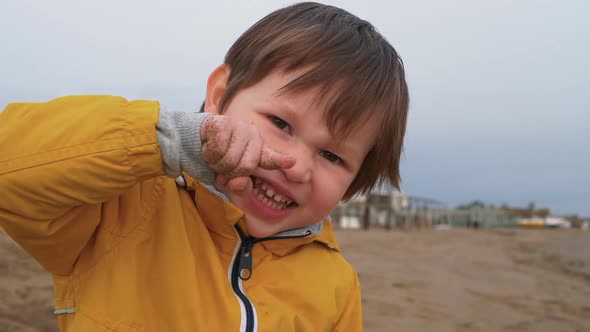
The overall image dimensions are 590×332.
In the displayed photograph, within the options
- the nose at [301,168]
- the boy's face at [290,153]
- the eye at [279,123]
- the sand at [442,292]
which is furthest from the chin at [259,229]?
the sand at [442,292]

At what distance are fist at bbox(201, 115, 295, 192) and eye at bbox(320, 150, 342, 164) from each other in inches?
18.4

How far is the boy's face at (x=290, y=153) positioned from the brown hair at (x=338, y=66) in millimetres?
38

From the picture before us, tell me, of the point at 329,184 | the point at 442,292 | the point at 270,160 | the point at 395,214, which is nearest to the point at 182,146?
the point at 270,160

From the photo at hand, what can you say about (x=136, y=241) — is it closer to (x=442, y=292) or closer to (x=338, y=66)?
(x=338, y=66)

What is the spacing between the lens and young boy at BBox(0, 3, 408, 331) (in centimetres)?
114

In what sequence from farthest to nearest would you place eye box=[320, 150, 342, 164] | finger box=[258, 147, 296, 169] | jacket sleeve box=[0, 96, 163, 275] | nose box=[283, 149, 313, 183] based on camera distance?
eye box=[320, 150, 342, 164] < nose box=[283, 149, 313, 183] < finger box=[258, 147, 296, 169] < jacket sleeve box=[0, 96, 163, 275]

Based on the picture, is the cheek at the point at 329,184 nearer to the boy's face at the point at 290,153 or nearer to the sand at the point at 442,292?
the boy's face at the point at 290,153

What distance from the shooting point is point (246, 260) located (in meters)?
1.62

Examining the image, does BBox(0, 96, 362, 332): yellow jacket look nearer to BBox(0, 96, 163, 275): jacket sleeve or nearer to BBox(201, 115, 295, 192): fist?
BBox(0, 96, 163, 275): jacket sleeve

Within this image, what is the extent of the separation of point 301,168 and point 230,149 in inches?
16.2

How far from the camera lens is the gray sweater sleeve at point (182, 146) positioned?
1.17 m

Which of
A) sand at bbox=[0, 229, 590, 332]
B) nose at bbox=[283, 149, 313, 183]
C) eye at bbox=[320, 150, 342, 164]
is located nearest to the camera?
nose at bbox=[283, 149, 313, 183]

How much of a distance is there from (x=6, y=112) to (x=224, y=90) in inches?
27.6

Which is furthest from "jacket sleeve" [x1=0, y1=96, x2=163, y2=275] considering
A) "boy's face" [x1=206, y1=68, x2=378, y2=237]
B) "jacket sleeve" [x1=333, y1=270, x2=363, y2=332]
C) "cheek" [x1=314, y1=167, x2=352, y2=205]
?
"jacket sleeve" [x1=333, y1=270, x2=363, y2=332]
